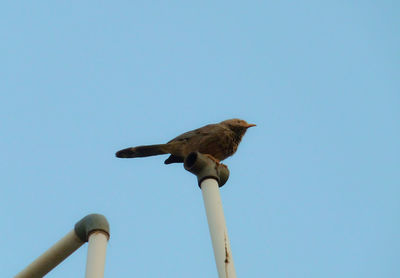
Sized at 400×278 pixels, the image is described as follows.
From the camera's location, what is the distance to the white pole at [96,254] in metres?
2.64

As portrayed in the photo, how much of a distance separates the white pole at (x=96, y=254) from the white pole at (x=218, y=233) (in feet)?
1.70

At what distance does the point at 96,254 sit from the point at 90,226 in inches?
7.2

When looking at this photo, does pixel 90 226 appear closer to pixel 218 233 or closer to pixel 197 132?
pixel 218 233

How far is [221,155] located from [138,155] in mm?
916

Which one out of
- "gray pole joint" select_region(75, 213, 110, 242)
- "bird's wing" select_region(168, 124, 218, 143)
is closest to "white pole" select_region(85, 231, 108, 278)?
"gray pole joint" select_region(75, 213, 110, 242)

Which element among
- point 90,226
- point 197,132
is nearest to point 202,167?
point 90,226

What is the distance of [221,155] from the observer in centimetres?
630

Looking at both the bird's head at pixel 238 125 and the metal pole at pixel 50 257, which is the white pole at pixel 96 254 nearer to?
the metal pole at pixel 50 257

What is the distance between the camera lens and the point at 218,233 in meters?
2.78

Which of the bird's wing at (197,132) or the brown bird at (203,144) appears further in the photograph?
the bird's wing at (197,132)

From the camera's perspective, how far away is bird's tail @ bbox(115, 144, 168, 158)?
20.6 ft

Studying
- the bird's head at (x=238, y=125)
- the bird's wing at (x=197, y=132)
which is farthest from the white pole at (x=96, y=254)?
the bird's head at (x=238, y=125)

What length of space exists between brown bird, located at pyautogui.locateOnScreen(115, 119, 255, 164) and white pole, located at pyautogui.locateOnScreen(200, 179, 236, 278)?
9.97 ft

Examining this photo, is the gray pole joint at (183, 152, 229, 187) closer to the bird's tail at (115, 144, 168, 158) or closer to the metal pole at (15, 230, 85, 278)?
the metal pole at (15, 230, 85, 278)
